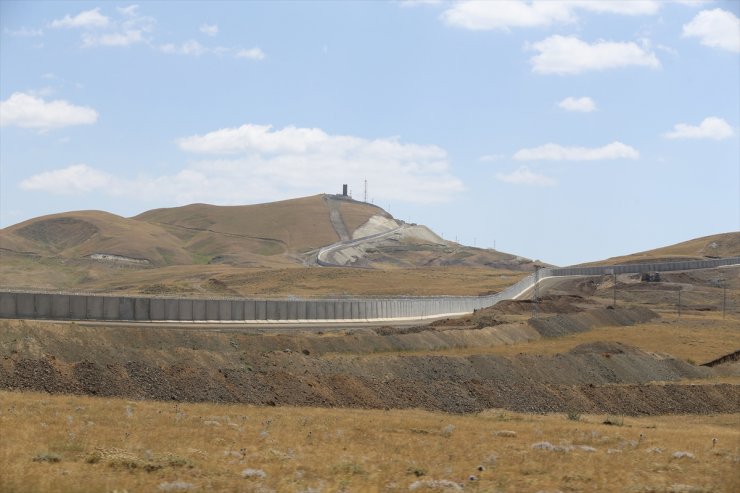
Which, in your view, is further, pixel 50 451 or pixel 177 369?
pixel 177 369

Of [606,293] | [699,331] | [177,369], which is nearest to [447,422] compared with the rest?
[177,369]

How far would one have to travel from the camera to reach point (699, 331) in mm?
95000

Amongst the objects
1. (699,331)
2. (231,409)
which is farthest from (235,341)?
(699,331)

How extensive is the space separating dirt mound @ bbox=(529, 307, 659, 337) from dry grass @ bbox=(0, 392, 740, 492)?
49.1 metres

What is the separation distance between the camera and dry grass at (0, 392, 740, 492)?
2366 cm

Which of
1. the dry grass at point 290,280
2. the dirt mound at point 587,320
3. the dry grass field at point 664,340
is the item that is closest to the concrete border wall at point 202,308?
the dirt mound at point 587,320

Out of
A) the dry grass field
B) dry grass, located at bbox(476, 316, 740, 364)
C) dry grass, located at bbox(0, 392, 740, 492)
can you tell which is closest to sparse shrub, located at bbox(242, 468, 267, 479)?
dry grass, located at bbox(0, 392, 740, 492)

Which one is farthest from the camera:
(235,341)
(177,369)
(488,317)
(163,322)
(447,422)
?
(488,317)

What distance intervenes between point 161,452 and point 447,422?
44.3 feet

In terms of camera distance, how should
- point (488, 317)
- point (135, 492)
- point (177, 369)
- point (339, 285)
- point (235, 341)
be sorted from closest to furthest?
point (135, 492) < point (177, 369) < point (235, 341) < point (488, 317) < point (339, 285)

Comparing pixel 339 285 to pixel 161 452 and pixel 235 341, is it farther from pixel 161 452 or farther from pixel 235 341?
pixel 161 452

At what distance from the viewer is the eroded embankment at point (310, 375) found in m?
40.5

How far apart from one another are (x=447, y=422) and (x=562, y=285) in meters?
127

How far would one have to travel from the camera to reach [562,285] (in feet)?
527
